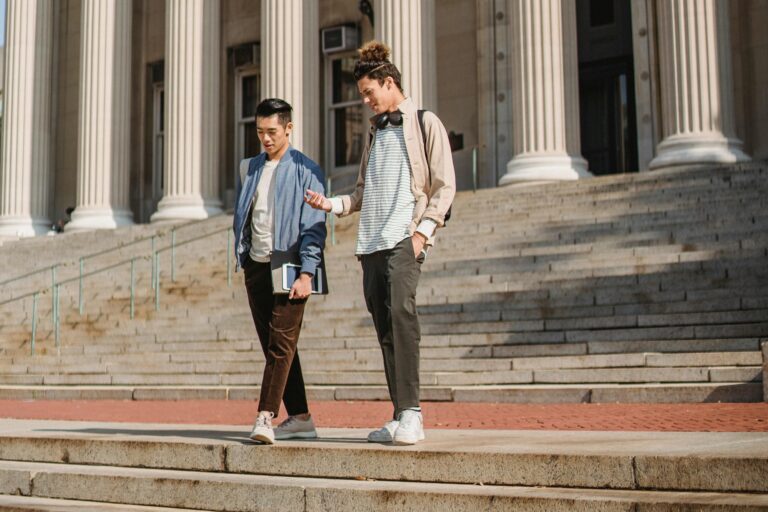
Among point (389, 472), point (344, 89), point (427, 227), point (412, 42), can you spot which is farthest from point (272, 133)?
point (344, 89)

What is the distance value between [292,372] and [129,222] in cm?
2277

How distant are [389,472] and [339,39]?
25.2 metres

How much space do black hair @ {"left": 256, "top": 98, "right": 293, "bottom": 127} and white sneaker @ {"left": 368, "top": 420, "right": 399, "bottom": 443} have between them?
1.84 metres

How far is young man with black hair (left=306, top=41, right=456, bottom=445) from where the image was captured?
19.4 feet

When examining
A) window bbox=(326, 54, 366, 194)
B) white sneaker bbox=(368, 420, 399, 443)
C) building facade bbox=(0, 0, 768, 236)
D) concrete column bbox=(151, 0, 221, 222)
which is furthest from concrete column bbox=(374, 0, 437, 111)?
white sneaker bbox=(368, 420, 399, 443)

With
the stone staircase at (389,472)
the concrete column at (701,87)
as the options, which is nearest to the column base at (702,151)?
the concrete column at (701,87)

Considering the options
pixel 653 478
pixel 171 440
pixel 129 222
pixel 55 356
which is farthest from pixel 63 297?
pixel 653 478

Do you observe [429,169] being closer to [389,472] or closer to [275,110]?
[275,110]

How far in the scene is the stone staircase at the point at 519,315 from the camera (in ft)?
37.8

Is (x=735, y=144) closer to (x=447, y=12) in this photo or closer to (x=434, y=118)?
(x=447, y=12)

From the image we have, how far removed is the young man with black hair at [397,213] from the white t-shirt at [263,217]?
1.25 feet

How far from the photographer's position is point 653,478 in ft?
15.7

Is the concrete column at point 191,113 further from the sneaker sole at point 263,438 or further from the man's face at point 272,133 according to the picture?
the sneaker sole at point 263,438

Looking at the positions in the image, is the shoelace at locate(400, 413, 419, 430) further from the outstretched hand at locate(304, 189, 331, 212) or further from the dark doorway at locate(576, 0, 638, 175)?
the dark doorway at locate(576, 0, 638, 175)
